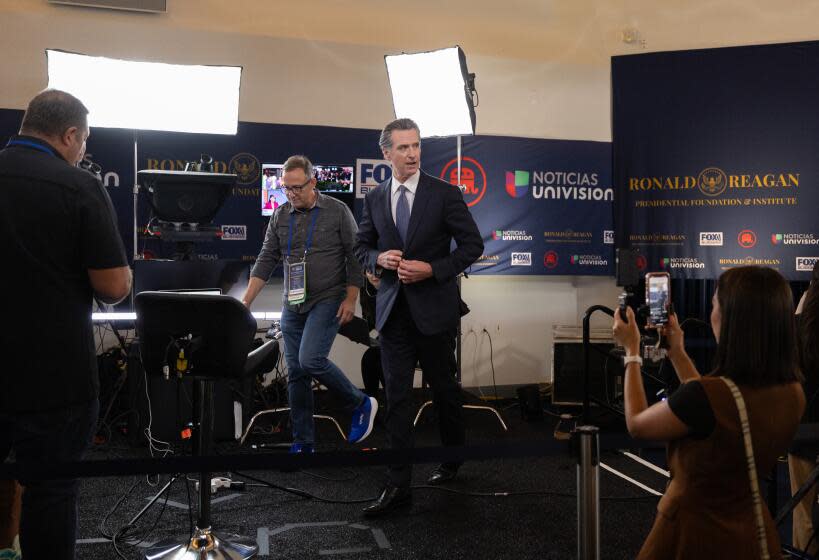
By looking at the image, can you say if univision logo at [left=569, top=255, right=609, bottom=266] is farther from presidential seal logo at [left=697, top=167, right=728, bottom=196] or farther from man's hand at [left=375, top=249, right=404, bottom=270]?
man's hand at [left=375, top=249, right=404, bottom=270]

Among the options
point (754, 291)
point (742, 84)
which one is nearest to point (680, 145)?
point (742, 84)

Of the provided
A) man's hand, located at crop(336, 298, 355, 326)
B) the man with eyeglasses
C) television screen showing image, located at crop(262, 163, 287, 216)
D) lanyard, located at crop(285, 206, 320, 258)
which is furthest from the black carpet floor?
television screen showing image, located at crop(262, 163, 287, 216)

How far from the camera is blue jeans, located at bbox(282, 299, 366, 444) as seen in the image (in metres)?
3.88

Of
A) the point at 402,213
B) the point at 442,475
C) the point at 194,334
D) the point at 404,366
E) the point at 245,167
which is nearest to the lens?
the point at 194,334

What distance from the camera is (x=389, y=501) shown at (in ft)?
10.7

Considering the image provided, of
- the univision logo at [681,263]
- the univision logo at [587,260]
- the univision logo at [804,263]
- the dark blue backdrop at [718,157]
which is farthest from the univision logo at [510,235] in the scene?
the univision logo at [804,263]

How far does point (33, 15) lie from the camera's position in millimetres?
5750

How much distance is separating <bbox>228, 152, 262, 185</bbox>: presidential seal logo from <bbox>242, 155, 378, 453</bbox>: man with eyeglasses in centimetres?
200

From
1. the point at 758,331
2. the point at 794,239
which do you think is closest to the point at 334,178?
the point at 794,239

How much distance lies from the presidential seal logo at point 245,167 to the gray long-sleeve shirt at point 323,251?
2001 mm

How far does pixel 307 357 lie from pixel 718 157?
3.95 m

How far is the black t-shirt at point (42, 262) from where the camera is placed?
6.61 feet

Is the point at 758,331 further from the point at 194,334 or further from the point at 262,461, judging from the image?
the point at 194,334

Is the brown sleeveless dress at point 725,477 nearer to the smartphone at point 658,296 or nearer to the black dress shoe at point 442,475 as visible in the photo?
the smartphone at point 658,296
